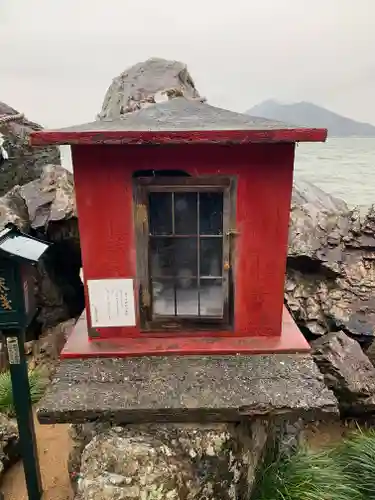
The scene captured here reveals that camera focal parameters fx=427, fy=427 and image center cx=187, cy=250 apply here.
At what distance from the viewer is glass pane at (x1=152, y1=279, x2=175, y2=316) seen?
3992 mm

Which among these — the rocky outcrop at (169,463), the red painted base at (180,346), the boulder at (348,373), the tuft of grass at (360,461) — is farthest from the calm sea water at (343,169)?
the rocky outcrop at (169,463)

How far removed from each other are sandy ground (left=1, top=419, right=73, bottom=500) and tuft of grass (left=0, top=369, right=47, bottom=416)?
1.46 ft

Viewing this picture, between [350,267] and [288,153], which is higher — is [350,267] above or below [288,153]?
below

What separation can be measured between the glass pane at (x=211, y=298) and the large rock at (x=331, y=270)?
3144mm

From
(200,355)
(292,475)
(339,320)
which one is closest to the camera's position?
(200,355)

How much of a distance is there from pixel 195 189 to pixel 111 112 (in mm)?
6317

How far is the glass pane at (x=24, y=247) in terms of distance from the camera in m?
3.42

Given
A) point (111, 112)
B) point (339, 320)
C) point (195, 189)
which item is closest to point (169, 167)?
point (195, 189)

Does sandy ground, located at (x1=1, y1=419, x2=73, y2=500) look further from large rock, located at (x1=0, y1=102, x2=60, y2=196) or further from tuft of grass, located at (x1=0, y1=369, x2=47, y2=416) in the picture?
large rock, located at (x1=0, y1=102, x2=60, y2=196)

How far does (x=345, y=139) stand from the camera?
2328 cm

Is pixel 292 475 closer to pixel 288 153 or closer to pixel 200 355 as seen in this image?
pixel 200 355

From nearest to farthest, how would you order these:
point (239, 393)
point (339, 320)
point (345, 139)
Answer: point (239, 393)
point (339, 320)
point (345, 139)

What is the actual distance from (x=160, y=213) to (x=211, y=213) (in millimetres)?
449

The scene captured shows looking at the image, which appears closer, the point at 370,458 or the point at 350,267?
the point at 370,458
